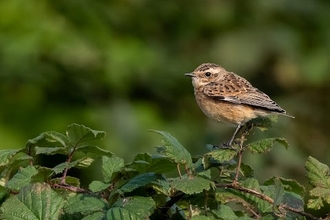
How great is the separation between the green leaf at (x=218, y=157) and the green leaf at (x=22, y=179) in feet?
1.77

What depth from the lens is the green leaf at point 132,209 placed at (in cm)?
252

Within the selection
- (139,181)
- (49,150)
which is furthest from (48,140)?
(139,181)

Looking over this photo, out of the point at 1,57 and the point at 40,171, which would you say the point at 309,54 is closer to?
the point at 1,57

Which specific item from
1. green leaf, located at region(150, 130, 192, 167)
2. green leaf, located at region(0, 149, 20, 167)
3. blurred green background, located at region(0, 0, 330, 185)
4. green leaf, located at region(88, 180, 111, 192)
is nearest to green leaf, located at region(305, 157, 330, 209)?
green leaf, located at region(150, 130, 192, 167)

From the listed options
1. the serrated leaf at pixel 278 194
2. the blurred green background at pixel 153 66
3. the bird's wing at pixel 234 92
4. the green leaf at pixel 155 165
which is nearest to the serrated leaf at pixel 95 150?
the green leaf at pixel 155 165

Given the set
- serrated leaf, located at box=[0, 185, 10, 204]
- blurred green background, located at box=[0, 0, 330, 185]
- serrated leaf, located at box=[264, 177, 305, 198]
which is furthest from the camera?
blurred green background, located at box=[0, 0, 330, 185]

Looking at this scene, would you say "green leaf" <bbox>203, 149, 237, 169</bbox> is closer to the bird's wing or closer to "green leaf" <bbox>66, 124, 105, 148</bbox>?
"green leaf" <bbox>66, 124, 105, 148</bbox>

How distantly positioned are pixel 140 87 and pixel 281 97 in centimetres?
152

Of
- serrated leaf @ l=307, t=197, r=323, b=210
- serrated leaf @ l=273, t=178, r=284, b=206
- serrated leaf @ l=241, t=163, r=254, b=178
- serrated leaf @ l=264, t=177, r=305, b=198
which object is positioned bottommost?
serrated leaf @ l=264, t=177, r=305, b=198

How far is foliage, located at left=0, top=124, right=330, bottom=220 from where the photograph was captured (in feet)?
8.49

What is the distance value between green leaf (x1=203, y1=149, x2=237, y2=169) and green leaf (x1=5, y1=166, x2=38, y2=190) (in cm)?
54

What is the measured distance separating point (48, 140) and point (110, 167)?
0.76 ft

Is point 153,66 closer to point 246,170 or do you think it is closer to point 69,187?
point 246,170

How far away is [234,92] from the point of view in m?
5.45
